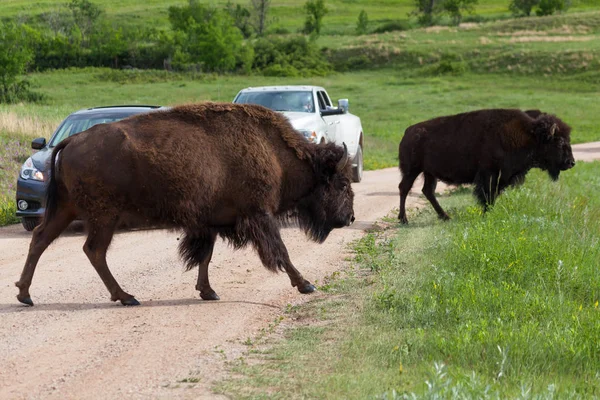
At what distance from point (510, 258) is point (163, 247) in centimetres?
473

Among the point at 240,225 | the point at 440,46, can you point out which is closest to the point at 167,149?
the point at 240,225

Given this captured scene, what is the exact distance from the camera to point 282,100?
55.5ft

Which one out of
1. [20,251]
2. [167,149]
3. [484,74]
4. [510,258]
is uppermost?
[167,149]

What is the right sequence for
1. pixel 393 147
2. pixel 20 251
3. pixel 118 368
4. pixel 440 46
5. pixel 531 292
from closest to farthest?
pixel 118 368 < pixel 531 292 < pixel 20 251 < pixel 393 147 < pixel 440 46

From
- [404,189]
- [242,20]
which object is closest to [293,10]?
[242,20]

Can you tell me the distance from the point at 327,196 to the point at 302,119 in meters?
6.52

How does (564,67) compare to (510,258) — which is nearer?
(510,258)

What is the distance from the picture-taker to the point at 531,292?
789 centimetres

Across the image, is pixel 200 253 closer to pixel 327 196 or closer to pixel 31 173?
pixel 327 196

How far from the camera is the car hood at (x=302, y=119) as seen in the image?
593 inches

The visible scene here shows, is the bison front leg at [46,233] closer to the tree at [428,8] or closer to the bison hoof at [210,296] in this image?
the bison hoof at [210,296]

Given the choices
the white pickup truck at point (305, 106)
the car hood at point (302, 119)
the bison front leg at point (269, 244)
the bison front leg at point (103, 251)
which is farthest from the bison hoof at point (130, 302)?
the white pickup truck at point (305, 106)

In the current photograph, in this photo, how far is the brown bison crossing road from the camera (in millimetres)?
5574

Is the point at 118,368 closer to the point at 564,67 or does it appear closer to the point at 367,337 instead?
the point at 367,337
